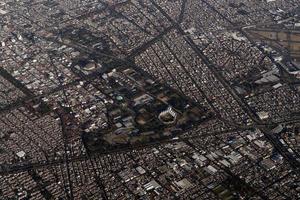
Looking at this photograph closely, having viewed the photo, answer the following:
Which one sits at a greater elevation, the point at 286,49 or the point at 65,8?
the point at 286,49

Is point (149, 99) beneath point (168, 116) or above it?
beneath

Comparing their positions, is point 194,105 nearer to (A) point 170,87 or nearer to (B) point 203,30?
(A) point 170,87

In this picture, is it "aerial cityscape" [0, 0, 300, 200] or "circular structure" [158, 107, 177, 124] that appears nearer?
"aerial cityscape" [0, 0, 300, 200]

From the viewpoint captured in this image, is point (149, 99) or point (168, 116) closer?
point (168, 116)

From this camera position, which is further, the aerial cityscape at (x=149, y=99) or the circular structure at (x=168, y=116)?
the circular structure at (x=168, y=116)

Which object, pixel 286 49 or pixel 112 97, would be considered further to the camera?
pixel 286 49

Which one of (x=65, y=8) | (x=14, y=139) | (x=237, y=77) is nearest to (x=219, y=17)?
(x=237, y=77)

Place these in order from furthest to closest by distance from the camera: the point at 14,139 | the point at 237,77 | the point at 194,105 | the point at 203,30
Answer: the point at 203,30, the point at 237,77, the point at 194,105, the point at 14,139

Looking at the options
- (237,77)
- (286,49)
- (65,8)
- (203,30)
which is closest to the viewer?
(237,77)
